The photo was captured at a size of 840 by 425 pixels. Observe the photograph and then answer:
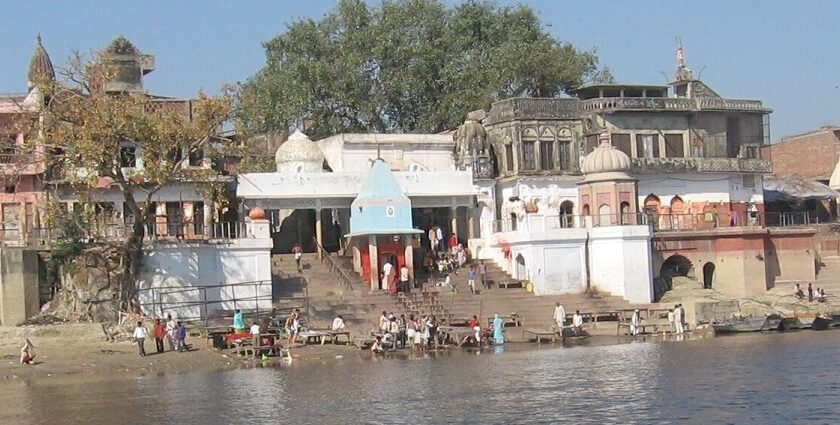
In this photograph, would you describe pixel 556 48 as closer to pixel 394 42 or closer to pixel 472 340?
pixel 394 42

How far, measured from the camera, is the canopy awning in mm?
65000

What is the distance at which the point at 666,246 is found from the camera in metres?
54.7

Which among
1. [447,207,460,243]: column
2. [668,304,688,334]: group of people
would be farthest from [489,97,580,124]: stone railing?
[668,304,688,334]: group of people

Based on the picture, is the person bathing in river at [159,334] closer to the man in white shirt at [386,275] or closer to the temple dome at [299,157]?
the man in white shirt at [386,275]

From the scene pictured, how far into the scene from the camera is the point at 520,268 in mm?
52781

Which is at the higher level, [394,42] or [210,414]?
[394,42]

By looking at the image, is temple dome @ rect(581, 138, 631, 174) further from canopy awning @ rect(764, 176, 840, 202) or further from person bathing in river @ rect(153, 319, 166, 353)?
person bathing in river @ rect(153, 319, 166, 353)

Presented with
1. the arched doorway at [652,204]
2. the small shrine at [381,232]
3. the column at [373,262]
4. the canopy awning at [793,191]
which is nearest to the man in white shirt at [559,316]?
the small shrine at [381,232]

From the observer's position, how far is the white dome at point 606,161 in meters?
53.8

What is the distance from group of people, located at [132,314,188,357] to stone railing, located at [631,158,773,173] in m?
22.9

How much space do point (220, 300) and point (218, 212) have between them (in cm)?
463

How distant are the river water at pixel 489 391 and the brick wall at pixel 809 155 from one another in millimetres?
36292

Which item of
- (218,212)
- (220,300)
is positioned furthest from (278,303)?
(218,212)

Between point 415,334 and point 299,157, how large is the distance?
Answer: 1398cm
